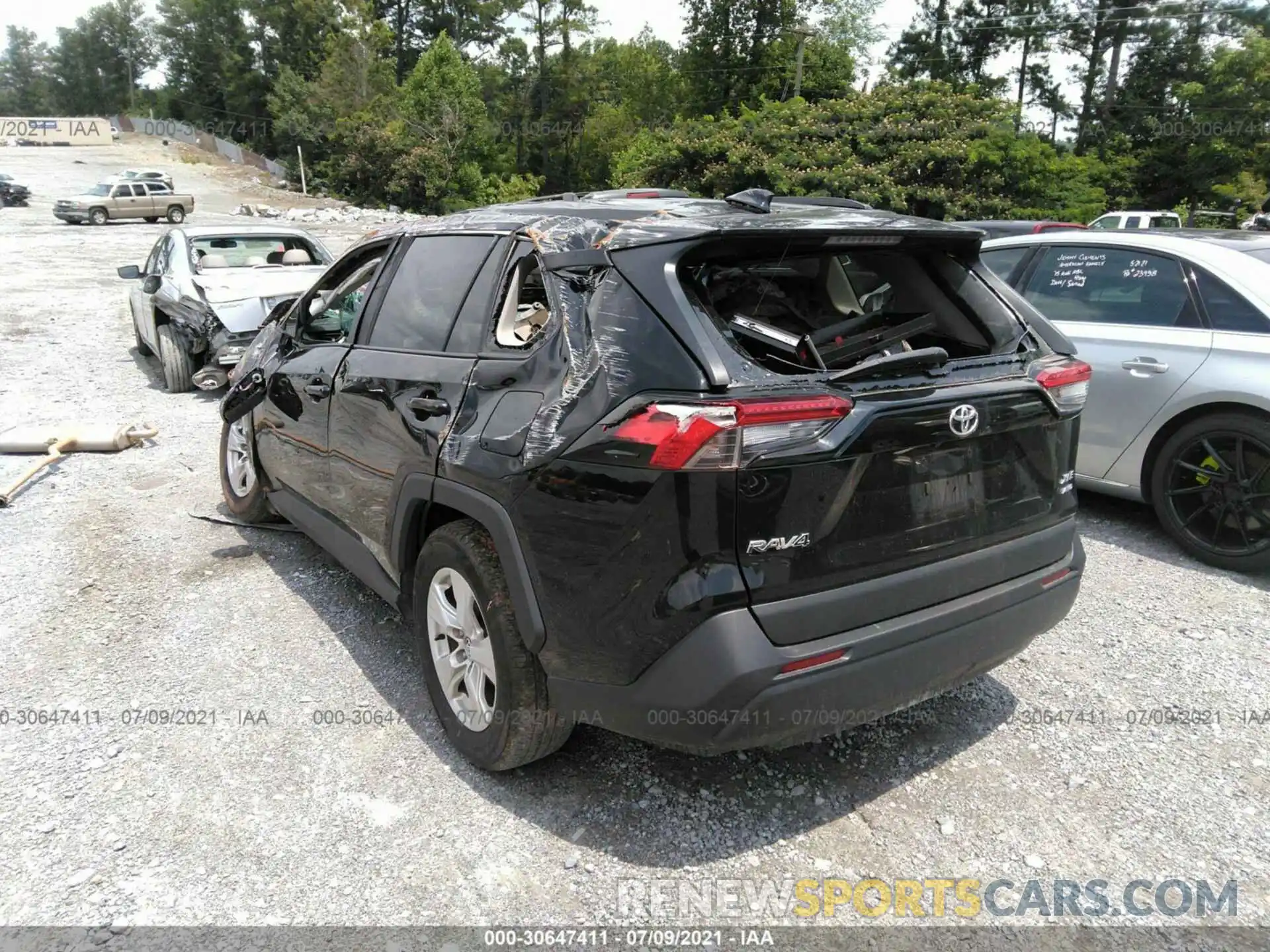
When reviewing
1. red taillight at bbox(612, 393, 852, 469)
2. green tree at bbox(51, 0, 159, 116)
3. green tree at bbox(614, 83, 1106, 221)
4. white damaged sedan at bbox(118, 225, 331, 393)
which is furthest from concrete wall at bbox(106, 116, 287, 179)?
red taillight at bbox(612, 393, 852, 469)

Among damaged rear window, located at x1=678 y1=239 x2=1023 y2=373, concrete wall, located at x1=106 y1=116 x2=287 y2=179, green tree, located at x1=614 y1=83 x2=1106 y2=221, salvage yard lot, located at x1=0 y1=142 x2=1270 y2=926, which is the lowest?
salvage yard lot, located at x1=0 y1=142 x2=1270 y2=926

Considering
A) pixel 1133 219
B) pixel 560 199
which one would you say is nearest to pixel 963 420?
pixel 560 199

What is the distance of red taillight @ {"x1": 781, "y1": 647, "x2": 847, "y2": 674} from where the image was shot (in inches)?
85.7

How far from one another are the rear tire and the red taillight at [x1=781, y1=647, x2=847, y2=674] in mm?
7914

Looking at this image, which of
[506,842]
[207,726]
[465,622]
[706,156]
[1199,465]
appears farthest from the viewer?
[706,156]

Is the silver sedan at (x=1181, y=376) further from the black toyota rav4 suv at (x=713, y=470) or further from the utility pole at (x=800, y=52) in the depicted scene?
the utility pole at (x=800, y=52)

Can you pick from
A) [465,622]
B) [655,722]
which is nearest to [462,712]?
[465,622]

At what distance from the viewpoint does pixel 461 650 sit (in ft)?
9.34

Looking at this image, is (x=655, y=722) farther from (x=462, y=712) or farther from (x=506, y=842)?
(x=462, y=712)

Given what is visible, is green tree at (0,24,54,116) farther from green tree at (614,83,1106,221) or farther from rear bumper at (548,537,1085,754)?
rear bumper at (548,537,1085,754)

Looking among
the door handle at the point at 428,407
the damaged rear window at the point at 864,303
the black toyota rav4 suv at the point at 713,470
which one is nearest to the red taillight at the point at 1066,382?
the black toyota rav4 suv at the point at 713,470

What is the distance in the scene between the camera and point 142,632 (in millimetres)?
3863

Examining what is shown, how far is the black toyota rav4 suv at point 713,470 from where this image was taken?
7.11 ft

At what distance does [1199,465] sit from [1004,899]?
3149mm
